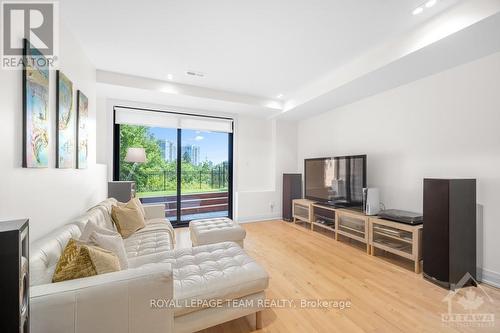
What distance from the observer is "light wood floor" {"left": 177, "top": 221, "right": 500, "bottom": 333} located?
63.5 inches

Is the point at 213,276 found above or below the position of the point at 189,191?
below

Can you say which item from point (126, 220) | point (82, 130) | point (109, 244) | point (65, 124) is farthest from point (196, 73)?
point (109, 244)

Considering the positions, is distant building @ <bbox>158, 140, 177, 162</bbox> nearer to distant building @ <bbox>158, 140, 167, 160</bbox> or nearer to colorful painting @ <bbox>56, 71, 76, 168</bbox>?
distant building @ <bbox>158, 140, 167, 160</bbox>

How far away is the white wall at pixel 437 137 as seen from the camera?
2178 millimetres

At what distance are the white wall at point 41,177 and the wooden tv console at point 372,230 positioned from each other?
3.45 m

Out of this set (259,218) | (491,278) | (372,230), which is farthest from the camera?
(259,218)

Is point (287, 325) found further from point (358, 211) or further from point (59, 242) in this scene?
point (358, 211)

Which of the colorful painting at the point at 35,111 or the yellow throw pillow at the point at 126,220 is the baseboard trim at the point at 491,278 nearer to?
the yellow throw pillow at the point at 126,220

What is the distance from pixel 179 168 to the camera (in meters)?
4.47

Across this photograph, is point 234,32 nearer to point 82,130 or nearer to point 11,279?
point 82,130

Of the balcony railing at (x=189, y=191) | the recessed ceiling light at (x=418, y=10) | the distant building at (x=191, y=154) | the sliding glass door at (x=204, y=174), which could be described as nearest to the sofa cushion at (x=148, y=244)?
the balcony railing at (x=189, y=191)

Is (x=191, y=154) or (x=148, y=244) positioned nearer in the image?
(x=148, y=244)

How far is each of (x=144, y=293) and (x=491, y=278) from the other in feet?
10.5

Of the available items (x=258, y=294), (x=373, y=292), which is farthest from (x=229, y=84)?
(x=373, y=292)
